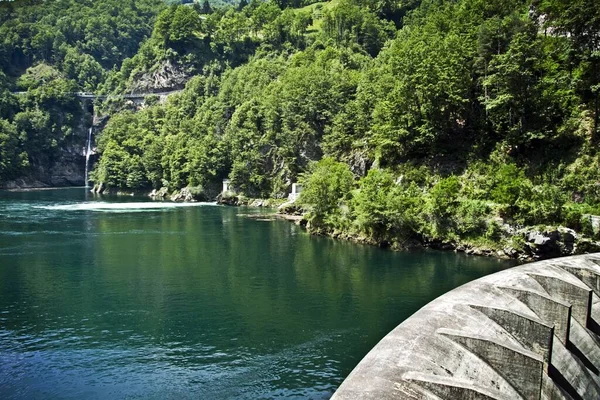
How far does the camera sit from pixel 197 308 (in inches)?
1414

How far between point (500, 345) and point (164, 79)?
6930 inches

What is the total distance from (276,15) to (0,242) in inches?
5665

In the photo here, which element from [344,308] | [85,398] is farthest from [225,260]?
[85,398]

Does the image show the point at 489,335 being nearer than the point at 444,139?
Yes

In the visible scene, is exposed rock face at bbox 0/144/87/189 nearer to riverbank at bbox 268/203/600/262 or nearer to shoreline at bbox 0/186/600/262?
shoreline at bbox 0/186/600/262

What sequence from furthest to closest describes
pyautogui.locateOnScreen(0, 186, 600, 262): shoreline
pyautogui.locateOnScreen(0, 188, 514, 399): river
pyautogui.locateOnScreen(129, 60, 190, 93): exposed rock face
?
pyautogui.locateOnScreen(129, 60, 190, 93): exposed rock face
pyautogui.locateOnScreen(0, 186, 600, 262): shoreline
pyautogui.locateOnScreen(0, 188, 514, 399): river

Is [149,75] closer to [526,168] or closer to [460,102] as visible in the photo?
[460,102]

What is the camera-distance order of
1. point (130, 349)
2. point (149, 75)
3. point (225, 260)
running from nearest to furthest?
1. point (130, 349)
2. point (225, 260)
3. point (149, 75)

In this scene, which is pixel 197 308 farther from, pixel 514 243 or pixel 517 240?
pixel 517 240

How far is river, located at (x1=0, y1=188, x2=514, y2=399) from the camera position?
25094 millimetres

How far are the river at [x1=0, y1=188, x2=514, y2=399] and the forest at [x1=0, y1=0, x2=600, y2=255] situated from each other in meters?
8.15

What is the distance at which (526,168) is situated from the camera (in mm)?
60844

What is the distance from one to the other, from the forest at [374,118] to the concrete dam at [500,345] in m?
33.4

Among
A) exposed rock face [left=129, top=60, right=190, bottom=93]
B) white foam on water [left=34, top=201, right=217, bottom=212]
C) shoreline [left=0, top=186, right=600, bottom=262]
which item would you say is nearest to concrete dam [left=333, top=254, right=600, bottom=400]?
shoreline [left=0, top=186, right=600, bottom=262]
